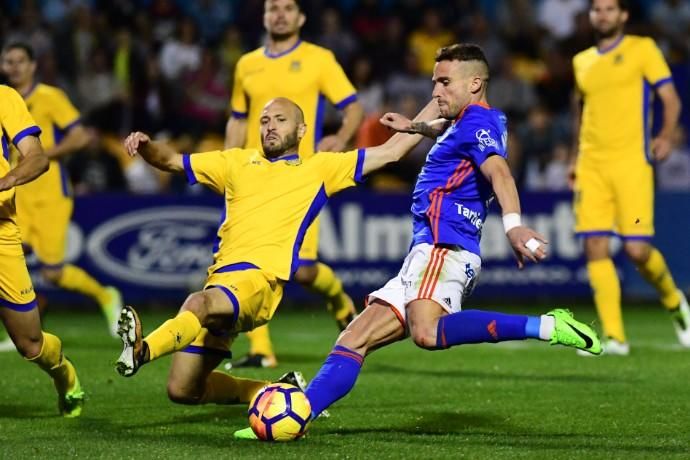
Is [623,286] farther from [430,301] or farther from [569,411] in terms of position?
[430,301]

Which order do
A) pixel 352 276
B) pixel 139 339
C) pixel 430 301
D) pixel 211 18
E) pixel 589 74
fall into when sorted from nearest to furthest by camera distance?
1. pixel 139 339
2. pixel 430 301
3. pixel 589 74
4. pixel 352 276
5. pixel 211 18

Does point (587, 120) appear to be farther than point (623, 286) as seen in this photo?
No

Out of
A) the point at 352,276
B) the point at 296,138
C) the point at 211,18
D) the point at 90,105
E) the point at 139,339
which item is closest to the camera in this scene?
the point at 139,339

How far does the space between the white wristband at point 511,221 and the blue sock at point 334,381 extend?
1097mm

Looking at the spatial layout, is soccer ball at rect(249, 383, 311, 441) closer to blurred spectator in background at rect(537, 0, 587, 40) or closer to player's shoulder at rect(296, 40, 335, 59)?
player's shoulder at rect(296, 40, 335, 59)

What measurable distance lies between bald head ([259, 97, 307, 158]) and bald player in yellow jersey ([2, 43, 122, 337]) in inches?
164

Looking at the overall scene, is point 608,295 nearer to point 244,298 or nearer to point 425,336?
point 425,336

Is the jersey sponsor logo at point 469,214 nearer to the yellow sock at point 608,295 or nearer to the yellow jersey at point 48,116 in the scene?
the yellow sock at point 608,295

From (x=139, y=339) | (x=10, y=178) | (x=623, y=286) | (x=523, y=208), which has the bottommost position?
(x=623, y=286)

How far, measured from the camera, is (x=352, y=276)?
584 inches

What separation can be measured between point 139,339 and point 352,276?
28.7 ft

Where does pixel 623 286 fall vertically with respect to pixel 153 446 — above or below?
below

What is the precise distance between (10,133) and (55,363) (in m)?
1.26

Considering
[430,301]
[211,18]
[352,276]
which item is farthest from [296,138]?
[211,18]
